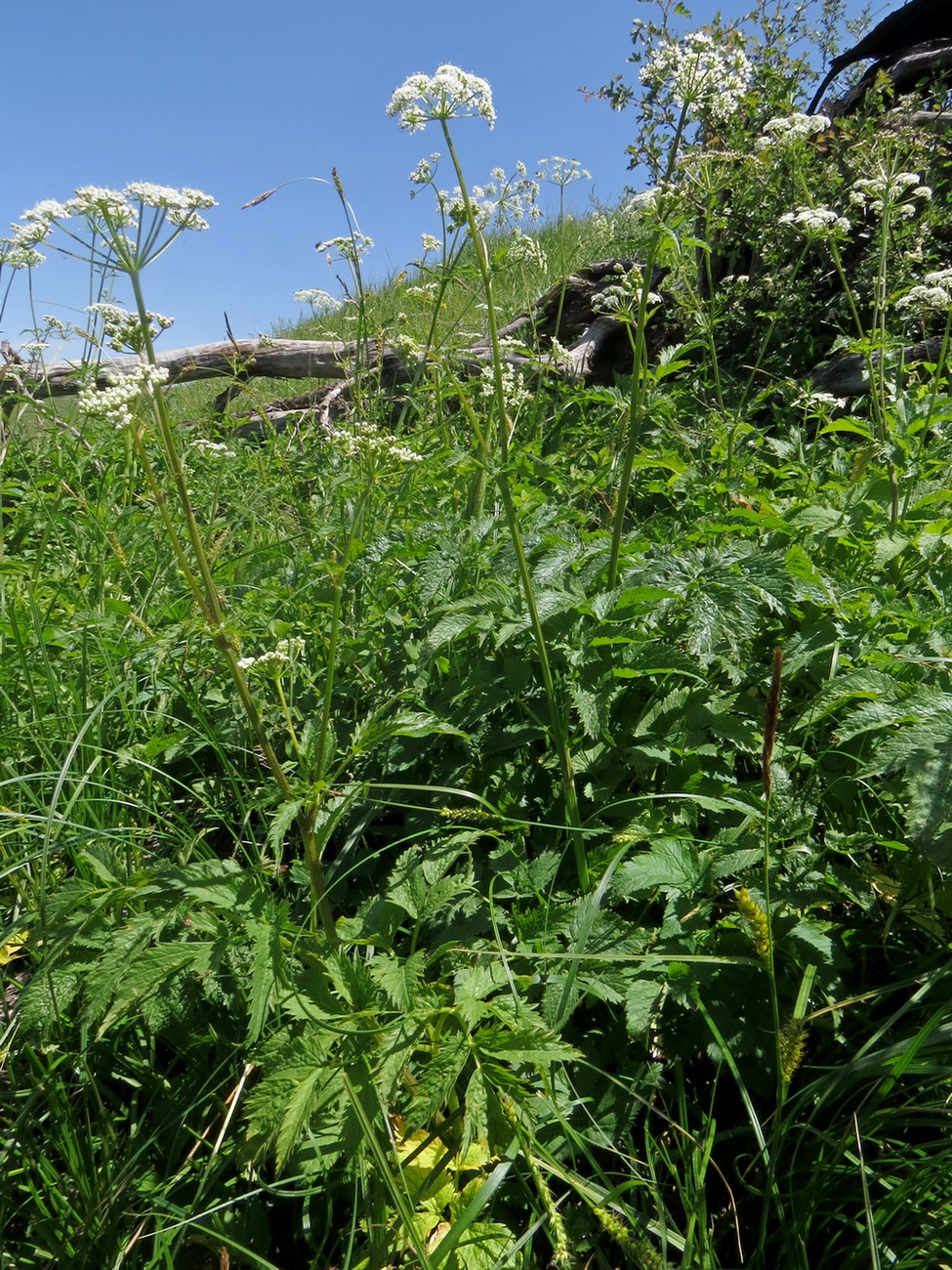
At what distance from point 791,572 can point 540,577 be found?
53 centimetres

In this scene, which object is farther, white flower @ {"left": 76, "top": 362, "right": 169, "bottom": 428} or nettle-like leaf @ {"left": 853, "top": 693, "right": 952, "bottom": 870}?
white flower @ {"left": 76, "top": 362, "right": 169, "bottom": 428}

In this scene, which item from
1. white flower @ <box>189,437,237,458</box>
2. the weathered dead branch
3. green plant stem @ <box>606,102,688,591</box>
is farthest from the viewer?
the weathered dead branch

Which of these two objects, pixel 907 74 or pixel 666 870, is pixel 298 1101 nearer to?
pixel 666 870

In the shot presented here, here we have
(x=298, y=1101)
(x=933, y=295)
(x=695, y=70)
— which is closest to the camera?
(x=298, y=1101)

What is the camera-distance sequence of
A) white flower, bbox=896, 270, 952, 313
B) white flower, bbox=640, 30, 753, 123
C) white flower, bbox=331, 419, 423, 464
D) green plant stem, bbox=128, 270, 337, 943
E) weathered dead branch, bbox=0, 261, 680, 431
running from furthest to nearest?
weathered dead branch, bbox=0, 261, 680, 431
white flower, bbox=896, 270, 952, 313
white flower, bbox=640, 30, 753, 123
white flower, bbox=331, 419, 423, 464
green plant stem, bbox=128, 270, 337, 943

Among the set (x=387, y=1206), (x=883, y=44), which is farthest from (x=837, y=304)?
(x=387, y=1206)

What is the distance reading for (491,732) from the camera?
181 cm

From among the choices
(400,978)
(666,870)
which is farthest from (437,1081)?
(666,870)

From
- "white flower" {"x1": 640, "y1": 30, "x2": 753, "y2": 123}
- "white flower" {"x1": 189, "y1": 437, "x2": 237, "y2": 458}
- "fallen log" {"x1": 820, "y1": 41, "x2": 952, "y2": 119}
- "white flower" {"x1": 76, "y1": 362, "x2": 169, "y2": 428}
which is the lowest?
"white flower" {"x1": 76, "y1": 362, "x2": 169, "y2": 428}

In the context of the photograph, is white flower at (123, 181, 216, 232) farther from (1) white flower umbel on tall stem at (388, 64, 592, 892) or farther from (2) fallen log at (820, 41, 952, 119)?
(2) fallen log at (820, 41, 952, 119)

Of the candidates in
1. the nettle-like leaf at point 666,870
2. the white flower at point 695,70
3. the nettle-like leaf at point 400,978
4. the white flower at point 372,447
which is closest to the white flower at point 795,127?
the white flower at point 695,70

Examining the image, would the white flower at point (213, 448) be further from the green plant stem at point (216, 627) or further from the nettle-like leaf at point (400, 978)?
the nettle-like leaf at point (400, 978)

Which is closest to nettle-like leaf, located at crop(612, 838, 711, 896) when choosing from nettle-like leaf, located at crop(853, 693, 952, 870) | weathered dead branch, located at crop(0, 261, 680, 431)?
nettle-like leaf, located at crop(853, 693, 952, 870)

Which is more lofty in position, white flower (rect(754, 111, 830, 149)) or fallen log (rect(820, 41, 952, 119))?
fallen log (rect(820, 41, 952, 119))
